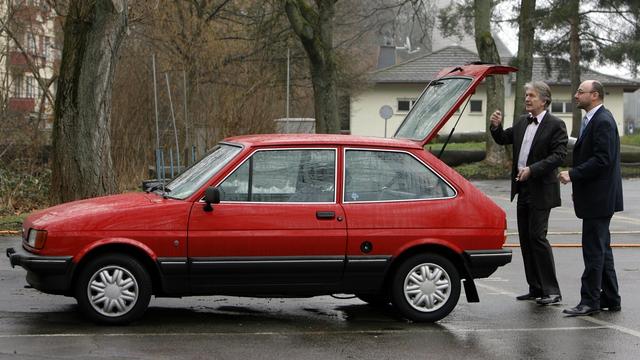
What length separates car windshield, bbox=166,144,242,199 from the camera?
835 centimetres

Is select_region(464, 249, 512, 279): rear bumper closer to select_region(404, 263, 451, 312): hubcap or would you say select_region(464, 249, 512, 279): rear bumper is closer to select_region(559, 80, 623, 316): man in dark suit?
select_region(404, 263, 451, 312): hubcap

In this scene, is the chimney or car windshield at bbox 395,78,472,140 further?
the chimney

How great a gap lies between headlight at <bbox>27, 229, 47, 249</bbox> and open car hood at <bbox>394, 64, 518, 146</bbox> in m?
3.33

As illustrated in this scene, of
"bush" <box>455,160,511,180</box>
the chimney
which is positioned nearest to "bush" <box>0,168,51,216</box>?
"bush" <box>455,160,511,180</box>

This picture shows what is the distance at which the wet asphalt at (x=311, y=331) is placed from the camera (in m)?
7.35

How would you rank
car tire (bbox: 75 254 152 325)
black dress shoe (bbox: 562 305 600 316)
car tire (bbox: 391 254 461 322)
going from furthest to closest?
black dress shoe (bbox: 562 305 600 316) → car tire (bbox: 391 254 461 322) → car tire (bbox: 75 254 152 325)

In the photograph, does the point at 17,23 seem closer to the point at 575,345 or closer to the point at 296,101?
the point at 296,101

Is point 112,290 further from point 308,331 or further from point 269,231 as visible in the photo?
point 308,331

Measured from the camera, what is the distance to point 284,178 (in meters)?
8.45

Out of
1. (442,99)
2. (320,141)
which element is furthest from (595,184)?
(320,141)

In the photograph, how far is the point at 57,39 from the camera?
33.4 m

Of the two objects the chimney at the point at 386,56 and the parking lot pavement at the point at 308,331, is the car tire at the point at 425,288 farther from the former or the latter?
the chimney at the point at 386,56

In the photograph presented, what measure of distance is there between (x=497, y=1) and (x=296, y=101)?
12455 millimetres

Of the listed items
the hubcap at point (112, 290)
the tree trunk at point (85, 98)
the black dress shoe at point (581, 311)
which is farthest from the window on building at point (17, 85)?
the black dress shoe at point (581, 311)
